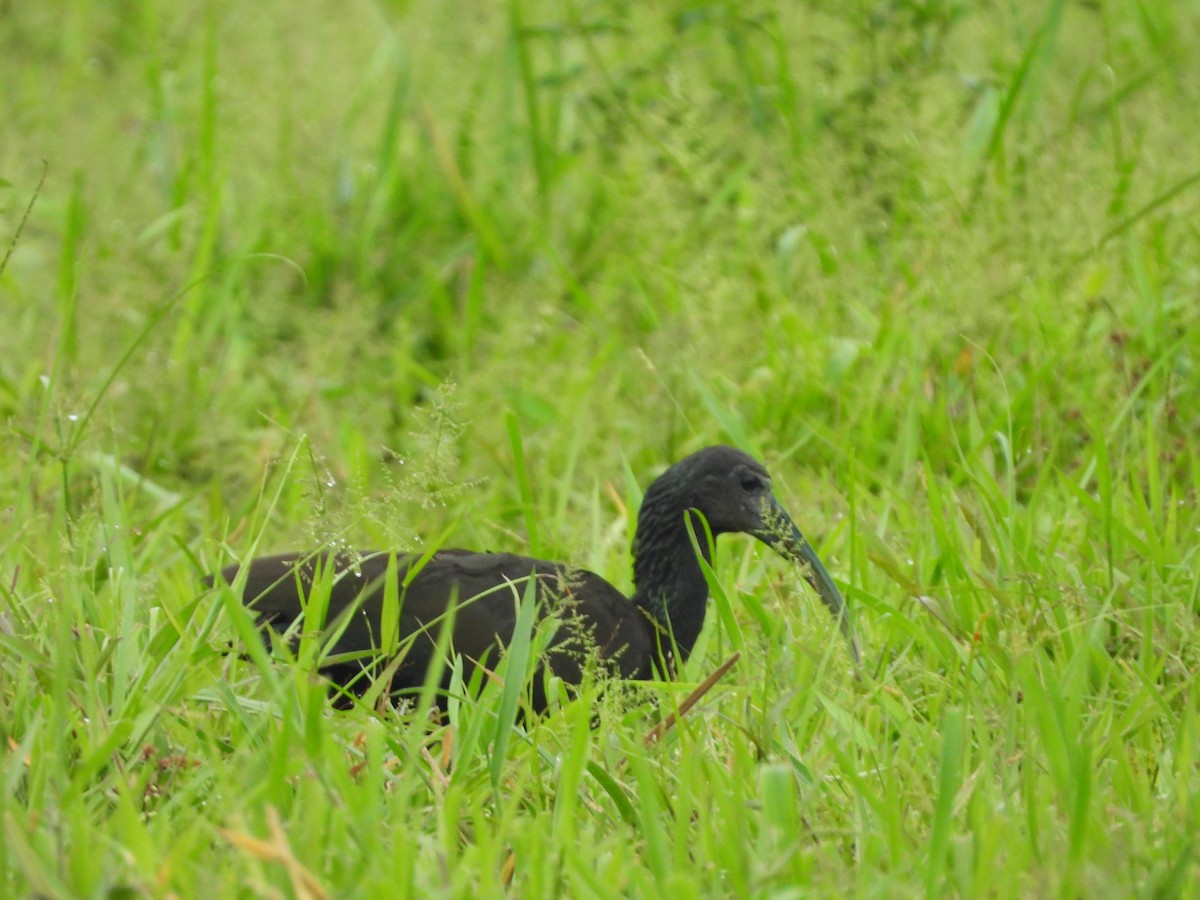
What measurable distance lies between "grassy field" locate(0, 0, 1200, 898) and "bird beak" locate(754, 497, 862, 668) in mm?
56

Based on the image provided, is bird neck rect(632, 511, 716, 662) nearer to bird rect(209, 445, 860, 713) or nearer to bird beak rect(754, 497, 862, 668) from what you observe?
bird rect(209, 445, 860, 713)

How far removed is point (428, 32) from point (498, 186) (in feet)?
4.06

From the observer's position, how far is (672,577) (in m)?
3.57

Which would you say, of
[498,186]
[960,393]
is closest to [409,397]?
[498,186]

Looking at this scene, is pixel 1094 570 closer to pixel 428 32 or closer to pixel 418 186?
pixel 418 186

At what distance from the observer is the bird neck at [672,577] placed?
140 inches

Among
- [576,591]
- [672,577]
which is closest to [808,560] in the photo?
[672,577]

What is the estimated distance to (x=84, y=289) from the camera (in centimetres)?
525

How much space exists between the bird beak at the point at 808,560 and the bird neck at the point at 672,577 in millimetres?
165

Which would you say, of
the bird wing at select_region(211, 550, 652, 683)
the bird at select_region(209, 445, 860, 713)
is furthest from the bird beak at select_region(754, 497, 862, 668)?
the bird wing at select_region(211, 550, 652, 683)

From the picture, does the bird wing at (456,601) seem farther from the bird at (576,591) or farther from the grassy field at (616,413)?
the grassy field at (616,413)

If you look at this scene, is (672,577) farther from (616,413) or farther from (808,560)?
(616,413)

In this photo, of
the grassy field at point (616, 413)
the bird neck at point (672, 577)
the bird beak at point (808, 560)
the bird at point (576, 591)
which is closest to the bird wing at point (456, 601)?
the bird at point (576, 591)

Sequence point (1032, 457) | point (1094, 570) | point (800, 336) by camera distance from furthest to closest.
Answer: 1. point (800, 336)
2. point (1032, 457)
3. point (1094, 570)
